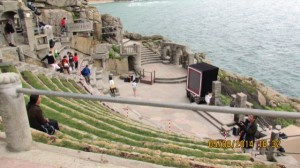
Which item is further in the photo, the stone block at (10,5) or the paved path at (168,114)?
the stone block at (10,5)

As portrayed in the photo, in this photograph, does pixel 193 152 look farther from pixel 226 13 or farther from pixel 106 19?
pixel 226 13

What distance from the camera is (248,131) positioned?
996 cm

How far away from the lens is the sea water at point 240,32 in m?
48.4

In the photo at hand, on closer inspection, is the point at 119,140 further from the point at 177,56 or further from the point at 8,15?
the point at 177,56

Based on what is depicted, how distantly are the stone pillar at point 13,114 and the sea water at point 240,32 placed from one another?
40571mm

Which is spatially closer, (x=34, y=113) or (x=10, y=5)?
(x=34, y=113)

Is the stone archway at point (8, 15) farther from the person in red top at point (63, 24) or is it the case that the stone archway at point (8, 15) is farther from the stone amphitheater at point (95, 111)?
the person in red top at point (63, 24)

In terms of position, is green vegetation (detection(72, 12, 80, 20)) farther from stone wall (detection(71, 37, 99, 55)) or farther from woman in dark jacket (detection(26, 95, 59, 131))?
woman in dark jacket (detection(26, 95, 59, 131))

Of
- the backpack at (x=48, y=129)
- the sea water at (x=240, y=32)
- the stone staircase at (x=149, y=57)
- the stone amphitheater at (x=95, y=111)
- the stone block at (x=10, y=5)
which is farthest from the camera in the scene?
the sea water at (x=240, y=32)

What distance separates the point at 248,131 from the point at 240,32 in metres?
67.3

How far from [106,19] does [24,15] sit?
57.7 feet
